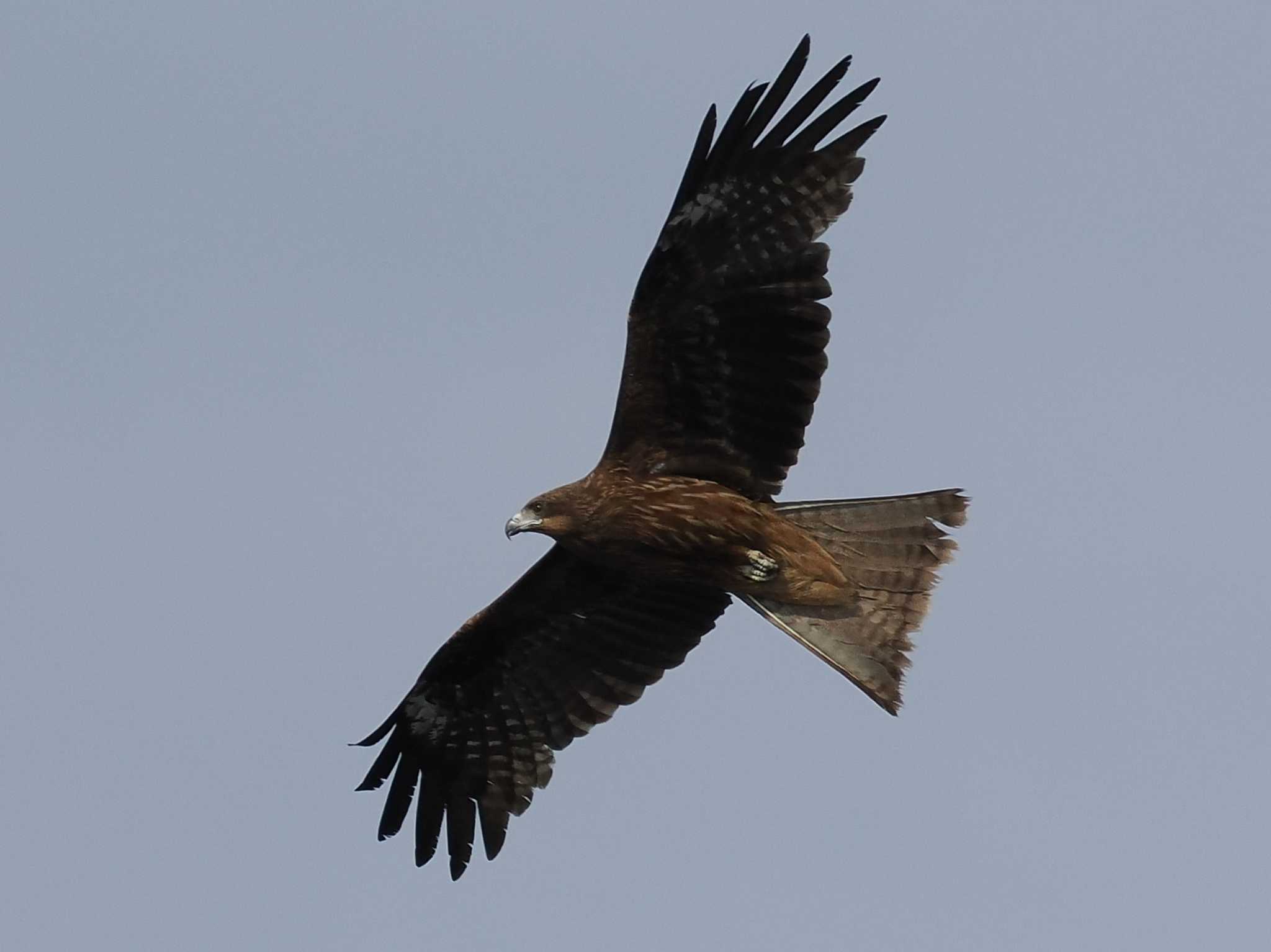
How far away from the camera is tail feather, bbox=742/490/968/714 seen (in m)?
13.7

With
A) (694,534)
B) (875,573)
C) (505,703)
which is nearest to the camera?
(694,534)

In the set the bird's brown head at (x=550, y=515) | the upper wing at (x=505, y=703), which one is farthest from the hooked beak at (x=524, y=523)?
the upper wing at (x=505, y=703)

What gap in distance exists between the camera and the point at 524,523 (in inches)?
542

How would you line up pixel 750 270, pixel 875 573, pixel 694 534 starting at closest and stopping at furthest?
1. pixel 750 270
2. pixel 694 534
3. pixel 875 573

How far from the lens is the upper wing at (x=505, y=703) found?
15188 mm

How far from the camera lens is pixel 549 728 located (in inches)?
614

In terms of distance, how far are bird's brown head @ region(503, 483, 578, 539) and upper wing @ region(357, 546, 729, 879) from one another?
1380mm

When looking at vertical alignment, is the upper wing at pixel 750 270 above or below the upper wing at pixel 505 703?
above

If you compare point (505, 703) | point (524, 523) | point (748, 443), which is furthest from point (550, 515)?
point (505, 703)

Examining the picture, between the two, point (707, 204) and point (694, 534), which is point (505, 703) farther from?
point (707, 204)

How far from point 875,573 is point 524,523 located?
81.0 inches

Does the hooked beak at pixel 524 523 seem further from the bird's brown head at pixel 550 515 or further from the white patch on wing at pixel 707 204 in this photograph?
the white patch on wing at pixel 707 204

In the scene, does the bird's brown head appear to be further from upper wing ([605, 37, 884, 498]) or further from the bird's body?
upper wing ([605, 37, 884, 498])

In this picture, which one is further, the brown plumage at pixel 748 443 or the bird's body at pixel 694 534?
the bird's body at pixel 694 534
